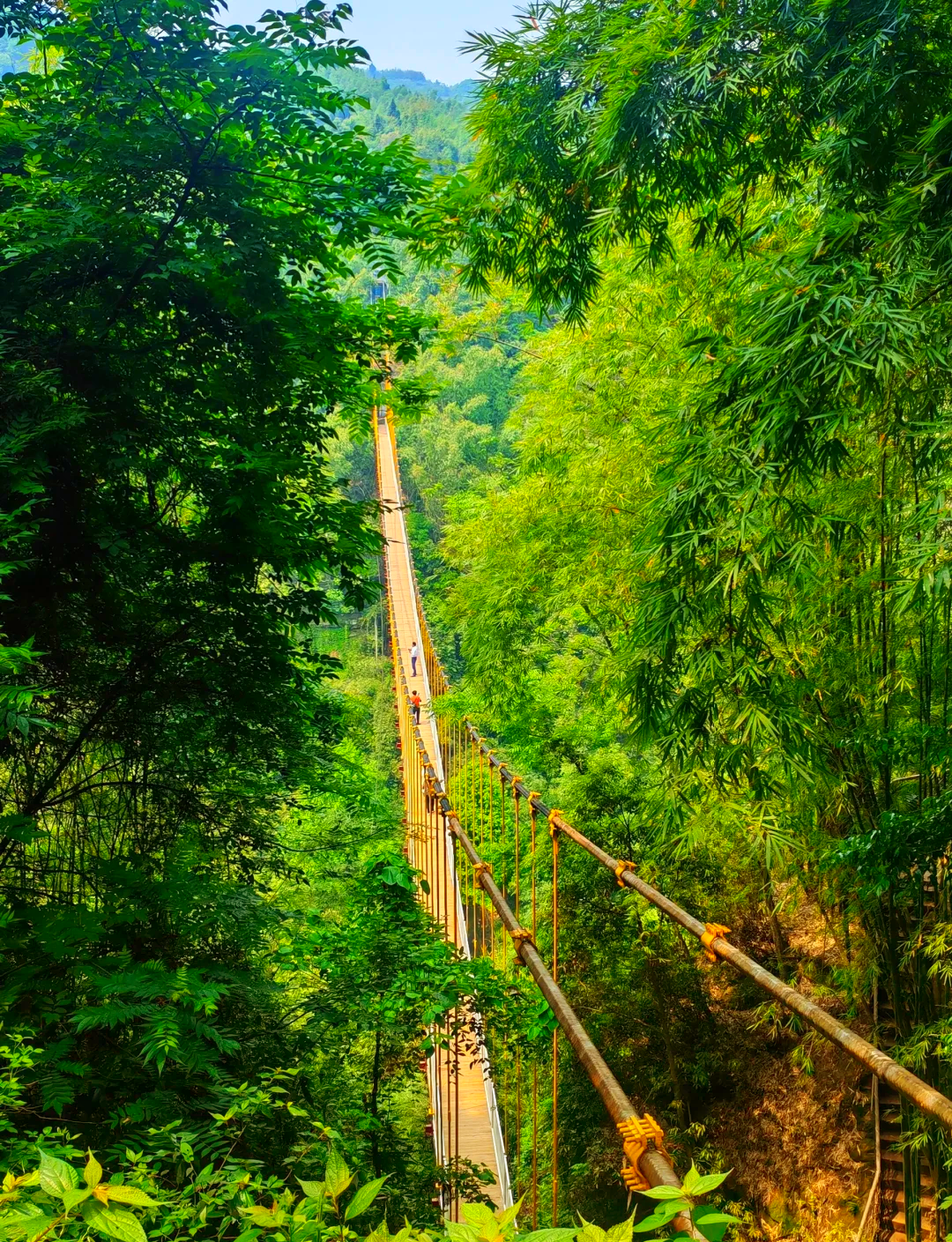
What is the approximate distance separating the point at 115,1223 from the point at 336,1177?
147mm

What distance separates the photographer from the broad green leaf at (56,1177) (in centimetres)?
53

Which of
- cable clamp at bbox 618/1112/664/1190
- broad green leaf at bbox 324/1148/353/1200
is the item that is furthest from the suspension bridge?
broad green leaf at bbox 324/1148/353/1200

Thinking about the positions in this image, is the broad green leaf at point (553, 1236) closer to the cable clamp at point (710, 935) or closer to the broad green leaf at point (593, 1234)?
the broad green leaf at point (593, 1234)

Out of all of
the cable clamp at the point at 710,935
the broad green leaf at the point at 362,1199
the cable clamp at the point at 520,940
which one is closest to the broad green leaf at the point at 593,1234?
the broad green leaf at the point at 362,1199

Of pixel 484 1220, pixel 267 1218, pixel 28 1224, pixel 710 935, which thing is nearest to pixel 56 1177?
pixel 28 1224

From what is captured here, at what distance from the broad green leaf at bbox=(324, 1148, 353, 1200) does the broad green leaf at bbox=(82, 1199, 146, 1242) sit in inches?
4.9

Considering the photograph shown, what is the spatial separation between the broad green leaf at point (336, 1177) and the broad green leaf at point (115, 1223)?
0.12 m

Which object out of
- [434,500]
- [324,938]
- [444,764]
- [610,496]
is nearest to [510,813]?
[444,764]

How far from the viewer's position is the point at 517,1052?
2113 mm

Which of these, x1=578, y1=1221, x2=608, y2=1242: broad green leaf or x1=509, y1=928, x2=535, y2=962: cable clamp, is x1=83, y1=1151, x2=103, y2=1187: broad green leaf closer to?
x1=578, y1=1221, x2=608, y2=1242: broad green leaf

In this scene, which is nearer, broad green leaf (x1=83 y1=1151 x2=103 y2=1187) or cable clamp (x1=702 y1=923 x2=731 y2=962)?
broad green leaf (x1=83 y1=1151 x2=103 y2=1187)

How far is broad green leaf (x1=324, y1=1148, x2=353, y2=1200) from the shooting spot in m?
0.58

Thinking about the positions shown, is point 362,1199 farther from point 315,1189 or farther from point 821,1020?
point 821,1020

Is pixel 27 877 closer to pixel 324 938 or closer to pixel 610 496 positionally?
pixel 324 938
